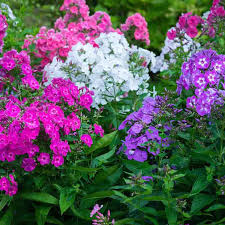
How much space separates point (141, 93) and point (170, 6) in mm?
3541

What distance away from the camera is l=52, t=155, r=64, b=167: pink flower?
7.42 feet

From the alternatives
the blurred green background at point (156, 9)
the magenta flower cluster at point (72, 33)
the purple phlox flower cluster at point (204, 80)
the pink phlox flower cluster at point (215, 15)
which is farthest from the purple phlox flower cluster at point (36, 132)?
the blurred green background at point (156, 9)

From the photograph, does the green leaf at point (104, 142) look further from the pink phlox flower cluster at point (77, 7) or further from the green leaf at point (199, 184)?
the pink phlox flower cluster at point (77, 7)

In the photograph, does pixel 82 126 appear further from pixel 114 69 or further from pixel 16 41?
pixel 16 41

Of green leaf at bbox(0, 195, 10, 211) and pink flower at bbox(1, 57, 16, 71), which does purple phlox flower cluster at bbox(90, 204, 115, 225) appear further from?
pink flower at bbox(1, 57, 16, 71)

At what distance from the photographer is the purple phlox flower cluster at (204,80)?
227 cm

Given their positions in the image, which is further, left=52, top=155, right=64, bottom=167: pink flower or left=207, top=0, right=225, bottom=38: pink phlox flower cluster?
left=207, top=0, right=225, bottom=38: pink phlox flower cluster

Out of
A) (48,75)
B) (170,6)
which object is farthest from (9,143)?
(170,6)

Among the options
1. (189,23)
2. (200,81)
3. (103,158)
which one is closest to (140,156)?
(103,158)

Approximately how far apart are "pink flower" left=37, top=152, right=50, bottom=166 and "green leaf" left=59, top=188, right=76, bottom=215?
0.24m

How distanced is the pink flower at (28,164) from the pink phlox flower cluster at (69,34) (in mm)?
1844

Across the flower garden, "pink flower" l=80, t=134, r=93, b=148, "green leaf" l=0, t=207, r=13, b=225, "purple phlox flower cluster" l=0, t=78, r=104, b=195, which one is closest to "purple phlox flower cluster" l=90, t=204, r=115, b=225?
the flower garden

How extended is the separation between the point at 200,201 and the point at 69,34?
2610 mm

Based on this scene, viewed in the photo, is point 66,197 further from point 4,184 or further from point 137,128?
point 137,128
